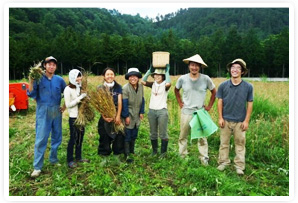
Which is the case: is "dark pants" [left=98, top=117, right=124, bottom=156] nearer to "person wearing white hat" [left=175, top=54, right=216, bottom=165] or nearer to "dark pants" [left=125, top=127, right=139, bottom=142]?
"dark pants" [left=125, top=127, right=139, bottom=142]

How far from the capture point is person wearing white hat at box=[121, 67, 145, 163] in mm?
3932

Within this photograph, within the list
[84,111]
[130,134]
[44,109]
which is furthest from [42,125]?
[130,134]

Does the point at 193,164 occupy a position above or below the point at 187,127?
below

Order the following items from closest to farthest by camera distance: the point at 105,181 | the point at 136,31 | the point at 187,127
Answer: the point at 105,181 < the point at 187,127 < the point at 136,31

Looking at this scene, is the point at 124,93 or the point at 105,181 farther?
the point at 124,93

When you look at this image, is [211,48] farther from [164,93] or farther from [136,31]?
[136,31]

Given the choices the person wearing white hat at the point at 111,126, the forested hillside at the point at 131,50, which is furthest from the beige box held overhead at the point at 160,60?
the forested hillside at the point at 131,50

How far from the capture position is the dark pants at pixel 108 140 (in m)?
3.97

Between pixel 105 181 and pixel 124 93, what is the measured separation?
4.85 ft

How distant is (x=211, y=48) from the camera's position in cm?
3788

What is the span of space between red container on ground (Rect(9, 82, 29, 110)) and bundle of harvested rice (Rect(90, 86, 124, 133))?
14.6 ft

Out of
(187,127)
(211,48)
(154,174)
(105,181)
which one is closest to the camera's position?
(105,181)
